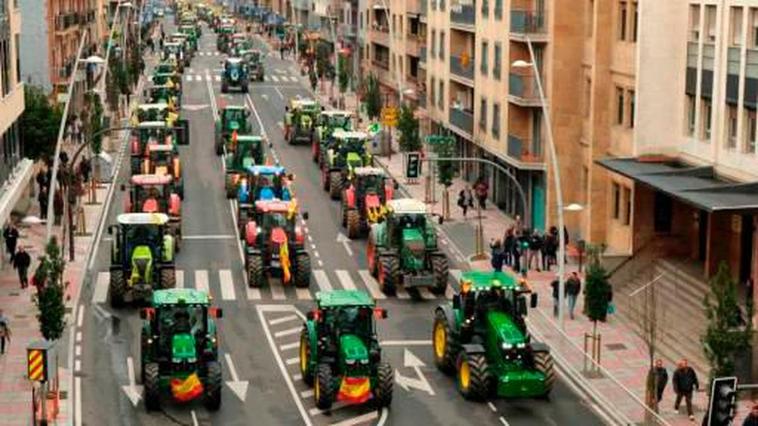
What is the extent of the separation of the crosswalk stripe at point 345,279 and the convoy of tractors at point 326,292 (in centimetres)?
101

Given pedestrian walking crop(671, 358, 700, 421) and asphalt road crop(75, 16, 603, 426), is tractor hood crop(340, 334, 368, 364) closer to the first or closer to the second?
asphalt road crop(75, 16, 603, 426)

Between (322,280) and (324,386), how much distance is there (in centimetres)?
1814

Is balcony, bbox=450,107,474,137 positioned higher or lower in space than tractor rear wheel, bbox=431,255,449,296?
higher

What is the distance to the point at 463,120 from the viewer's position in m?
78.9

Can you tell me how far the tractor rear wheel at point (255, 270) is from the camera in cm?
5144

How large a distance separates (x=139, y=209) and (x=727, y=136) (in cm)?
2469

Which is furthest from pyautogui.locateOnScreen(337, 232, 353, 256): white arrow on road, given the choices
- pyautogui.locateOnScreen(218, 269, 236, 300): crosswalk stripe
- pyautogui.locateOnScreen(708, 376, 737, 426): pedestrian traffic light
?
pyautogui.locateOnScreen(708, 376, 737, 426): pedestrian traffic light

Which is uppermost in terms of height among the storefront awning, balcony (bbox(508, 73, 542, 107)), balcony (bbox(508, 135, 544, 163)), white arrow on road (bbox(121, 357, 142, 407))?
balcony (bbox(508, 73, 542, 107))

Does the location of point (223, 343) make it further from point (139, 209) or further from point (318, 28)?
point (318, 28)

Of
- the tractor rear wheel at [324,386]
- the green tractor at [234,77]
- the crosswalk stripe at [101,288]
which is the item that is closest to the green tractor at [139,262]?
the crosswalk stripe at [101,288]

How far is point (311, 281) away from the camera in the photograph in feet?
175

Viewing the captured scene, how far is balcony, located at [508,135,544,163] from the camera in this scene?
214 ft

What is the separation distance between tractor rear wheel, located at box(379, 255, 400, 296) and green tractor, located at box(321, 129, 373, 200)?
63.8 ft

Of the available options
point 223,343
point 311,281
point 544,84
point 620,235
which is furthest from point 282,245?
point 544,84
